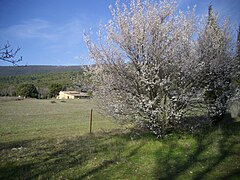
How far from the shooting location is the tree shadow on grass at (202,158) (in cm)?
589

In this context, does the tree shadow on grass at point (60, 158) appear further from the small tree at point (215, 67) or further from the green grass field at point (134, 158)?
the small tree at point (215, 67)

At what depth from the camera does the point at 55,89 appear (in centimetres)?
8669

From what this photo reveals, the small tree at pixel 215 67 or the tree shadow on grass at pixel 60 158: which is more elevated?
the small tree at pixel 215 67

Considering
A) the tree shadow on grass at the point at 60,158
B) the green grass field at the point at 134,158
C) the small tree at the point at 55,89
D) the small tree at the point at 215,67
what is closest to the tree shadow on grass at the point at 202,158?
the green grass field at the point at 134,158

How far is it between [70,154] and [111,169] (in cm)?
257

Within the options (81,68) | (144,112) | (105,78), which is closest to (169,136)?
(144,112)

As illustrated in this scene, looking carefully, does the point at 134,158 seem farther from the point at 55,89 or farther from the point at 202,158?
the point at 55,89

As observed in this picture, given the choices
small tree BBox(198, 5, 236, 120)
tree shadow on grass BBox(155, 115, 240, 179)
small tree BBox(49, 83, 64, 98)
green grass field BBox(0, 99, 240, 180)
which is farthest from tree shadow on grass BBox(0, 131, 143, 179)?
small tree BBox(49, 83, 64, 98)

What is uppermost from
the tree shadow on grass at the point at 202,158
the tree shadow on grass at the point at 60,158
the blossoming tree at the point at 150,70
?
the blossoming tree at the point at 150,70

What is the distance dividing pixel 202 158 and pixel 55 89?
84552 mm

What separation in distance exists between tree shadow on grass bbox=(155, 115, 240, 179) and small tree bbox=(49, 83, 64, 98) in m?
80.9

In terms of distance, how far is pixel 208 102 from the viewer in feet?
32.9

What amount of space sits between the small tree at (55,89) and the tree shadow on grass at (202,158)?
265 feet

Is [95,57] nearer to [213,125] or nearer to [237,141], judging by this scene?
[237,141]
